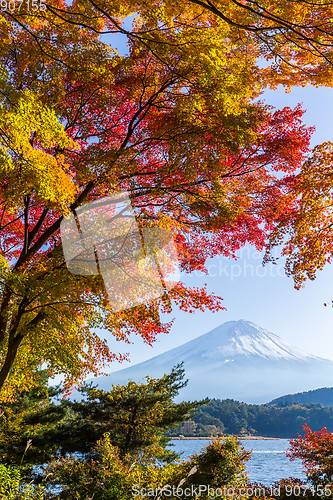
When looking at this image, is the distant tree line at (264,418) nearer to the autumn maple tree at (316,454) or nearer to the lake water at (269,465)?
the lake water at (269,465)

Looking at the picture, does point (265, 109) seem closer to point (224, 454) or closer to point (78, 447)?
point (224, 454)

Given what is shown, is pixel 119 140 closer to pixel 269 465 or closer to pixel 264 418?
pixel 269 465

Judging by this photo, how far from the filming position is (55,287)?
4148mm

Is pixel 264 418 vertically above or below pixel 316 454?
below

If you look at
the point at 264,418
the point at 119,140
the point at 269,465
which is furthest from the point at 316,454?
the point at 264,418

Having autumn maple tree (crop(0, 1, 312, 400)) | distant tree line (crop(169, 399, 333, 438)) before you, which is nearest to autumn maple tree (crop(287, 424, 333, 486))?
autumn maple tree (crop(0, 1, 312, 400))

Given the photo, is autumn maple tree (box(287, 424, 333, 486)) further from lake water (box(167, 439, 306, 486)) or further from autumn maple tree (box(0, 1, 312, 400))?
autumn maple tree (box(0, 1, 312, 400))

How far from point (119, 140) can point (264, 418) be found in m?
54.3

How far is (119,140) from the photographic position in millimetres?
5562

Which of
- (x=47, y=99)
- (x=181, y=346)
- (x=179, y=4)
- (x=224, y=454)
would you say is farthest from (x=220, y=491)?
(x=181, y=346)

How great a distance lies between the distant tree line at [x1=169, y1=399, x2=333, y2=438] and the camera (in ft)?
142

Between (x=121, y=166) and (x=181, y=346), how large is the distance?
146 meters

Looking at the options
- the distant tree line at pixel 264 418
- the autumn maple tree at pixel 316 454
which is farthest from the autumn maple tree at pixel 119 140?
the distant tree line at pixel 264 418

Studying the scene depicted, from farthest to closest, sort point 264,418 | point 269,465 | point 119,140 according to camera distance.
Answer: point 264,418
point 269,465
point 119,140
